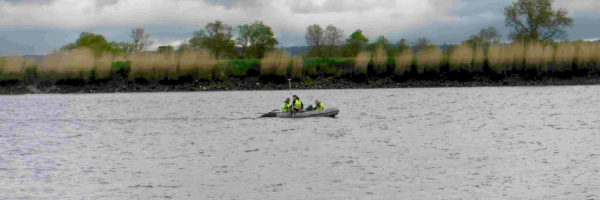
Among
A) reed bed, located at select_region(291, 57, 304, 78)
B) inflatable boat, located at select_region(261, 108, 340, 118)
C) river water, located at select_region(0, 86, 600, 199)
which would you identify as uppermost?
reed bed, located at select_region(291, 57, 304, 78)

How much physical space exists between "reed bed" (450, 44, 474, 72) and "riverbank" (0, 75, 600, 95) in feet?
8.08

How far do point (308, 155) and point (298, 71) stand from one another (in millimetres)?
58759

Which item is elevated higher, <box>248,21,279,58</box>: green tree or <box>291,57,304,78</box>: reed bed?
<box>248,21,279,58</box>: green tree

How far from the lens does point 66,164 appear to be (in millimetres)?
27875

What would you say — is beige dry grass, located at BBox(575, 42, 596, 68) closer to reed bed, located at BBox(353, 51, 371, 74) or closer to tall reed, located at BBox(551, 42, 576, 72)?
tall reed, located at BBox(551, 42, 576, 72)

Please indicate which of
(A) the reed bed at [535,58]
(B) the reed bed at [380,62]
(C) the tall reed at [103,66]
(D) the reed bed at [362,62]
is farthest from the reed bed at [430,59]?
(C) the tall reed at [103,66]

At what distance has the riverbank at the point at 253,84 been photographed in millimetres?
86875

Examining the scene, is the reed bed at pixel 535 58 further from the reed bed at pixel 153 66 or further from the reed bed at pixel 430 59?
the reed bed at pixel 153 66

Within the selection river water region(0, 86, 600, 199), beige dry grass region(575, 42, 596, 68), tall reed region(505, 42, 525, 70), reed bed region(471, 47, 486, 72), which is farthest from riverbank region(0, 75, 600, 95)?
river water region(0, 86, 600, 199)

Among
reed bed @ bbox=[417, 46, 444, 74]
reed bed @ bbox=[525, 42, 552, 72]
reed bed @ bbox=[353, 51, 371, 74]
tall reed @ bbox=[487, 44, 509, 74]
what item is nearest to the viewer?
reed bed @ bbox=[525, 42, 552, 72]

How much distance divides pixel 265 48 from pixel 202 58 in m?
45.8

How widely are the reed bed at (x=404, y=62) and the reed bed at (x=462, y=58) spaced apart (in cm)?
489

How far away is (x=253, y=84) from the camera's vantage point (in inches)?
3580

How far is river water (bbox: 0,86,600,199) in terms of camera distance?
21.5 metres
